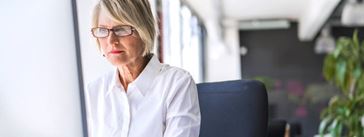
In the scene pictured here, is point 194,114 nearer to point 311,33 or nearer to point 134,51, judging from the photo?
point 134,51

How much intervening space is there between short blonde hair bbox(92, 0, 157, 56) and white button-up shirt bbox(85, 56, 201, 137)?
Result: 0.33 feet

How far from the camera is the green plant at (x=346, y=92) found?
12.0 feet

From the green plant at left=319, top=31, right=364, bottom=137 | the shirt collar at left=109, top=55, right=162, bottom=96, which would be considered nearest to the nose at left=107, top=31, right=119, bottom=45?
the shirt collar at left=109, top=55, right=162, bottom=96

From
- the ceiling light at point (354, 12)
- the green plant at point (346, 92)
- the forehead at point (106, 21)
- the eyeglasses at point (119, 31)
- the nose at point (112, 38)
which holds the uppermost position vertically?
the ceiling light at point (354, 12)

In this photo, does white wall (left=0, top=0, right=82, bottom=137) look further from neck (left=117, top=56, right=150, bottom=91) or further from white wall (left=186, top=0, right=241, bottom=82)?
white wall (left=186, top=0, right=241, bottom=82)

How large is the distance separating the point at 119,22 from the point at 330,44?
802 cm

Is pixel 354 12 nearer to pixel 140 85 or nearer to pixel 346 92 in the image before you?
pixel 346 92

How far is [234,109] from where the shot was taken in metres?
1.25

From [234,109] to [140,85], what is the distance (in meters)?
0.34

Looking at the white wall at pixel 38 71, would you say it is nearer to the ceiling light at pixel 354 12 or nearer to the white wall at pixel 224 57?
the ceiling light at pixel 354 12

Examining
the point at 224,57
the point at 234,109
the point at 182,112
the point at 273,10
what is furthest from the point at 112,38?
the point at 224,57

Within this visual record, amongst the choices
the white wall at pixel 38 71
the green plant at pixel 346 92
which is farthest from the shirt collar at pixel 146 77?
the green plant at pixel 346 92

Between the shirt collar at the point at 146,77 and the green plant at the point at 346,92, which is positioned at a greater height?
the shirt collar at the point at 146,77

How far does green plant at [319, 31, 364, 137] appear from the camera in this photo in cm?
367
